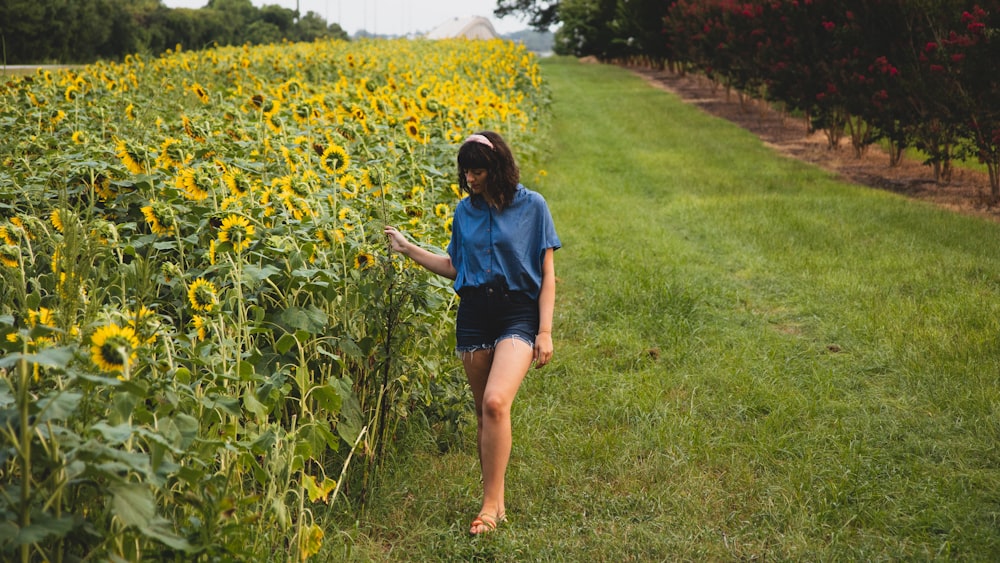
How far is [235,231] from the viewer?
3.27 m

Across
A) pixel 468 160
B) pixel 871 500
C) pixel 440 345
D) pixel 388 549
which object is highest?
pixel 468 160

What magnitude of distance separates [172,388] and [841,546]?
95.4 inches

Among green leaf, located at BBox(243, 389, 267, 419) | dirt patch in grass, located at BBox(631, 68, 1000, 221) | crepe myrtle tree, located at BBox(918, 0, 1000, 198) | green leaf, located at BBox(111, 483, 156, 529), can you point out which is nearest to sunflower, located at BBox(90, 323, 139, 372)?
green leaf, located at BBox(111, 483, 156, 529)

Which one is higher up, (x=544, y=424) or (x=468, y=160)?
(x=468, y=160)

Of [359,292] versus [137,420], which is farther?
[359,292]

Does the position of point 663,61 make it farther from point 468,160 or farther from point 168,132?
point 468,160

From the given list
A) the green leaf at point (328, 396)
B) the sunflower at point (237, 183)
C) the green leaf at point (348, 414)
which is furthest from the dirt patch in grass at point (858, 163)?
the green leaf at point (328, 396)

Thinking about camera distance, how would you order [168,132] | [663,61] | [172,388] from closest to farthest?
[172,388], [168,132], [663,61]

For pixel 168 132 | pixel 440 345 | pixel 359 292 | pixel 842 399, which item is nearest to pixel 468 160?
pixel 359 292

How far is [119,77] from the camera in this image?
9.73 meters

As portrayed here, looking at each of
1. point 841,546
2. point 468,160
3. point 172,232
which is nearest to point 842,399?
point 841,546

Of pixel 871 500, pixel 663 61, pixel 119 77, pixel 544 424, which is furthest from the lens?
pixel 663 61

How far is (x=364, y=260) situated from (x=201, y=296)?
815mm

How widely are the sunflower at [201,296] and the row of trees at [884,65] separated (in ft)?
27.1
